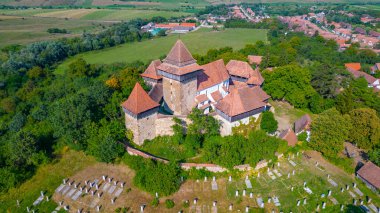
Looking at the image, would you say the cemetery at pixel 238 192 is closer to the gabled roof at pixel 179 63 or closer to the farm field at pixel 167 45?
the gabled roof at pixel 179 63

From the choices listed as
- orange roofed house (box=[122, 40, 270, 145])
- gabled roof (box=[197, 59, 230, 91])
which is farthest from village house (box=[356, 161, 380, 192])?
gabled roof (box=[197, 59, 230, 91])

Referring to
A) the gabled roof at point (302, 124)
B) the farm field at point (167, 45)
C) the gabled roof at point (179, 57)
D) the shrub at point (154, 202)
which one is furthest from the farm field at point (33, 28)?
the gabled roof at point (302, 124)

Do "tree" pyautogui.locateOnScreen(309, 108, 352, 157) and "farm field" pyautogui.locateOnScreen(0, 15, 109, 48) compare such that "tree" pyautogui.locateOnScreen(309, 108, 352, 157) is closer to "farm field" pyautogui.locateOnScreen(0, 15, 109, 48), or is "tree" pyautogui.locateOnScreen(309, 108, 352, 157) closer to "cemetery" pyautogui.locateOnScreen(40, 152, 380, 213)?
"cemetery" pyautogui.locateOnScreen(40, 152, 380, 213)

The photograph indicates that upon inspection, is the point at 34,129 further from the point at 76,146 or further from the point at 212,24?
the point at 212,24

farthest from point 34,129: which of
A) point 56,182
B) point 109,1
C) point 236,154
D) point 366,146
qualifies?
point 109,1

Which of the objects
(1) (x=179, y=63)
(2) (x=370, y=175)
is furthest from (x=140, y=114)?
(2) (x=370, y=175)

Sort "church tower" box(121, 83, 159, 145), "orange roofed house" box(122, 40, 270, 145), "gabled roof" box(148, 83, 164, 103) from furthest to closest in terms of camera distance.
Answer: "gabled roof" box(148, 83, 164, 103), "orange roofed house" box(122, 40, 270, 145), "church tower" box(121, 83, 159, 145)

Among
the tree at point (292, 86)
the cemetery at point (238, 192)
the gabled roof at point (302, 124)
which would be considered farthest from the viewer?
the tree at point (292, 86)
